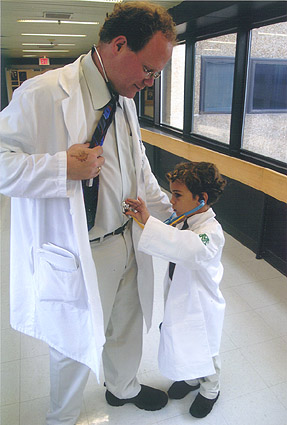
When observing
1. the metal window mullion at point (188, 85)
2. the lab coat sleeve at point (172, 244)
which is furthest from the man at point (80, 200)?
the metal window mullion at point (188, 85)

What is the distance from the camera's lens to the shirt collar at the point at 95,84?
113cm

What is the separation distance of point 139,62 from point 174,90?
4.40 metres

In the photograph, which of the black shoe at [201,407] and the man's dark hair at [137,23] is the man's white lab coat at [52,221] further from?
the black shoe at [201,407]

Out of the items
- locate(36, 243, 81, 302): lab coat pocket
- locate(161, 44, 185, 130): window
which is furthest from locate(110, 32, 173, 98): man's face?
locate(161, 44, 185, 130): window

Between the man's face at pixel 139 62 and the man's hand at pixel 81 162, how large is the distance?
0.28 metres

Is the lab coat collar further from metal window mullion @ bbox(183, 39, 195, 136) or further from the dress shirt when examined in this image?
metal window mullion @ bbox(183, 39, 195, 136)

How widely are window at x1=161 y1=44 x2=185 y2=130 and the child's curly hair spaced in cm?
381

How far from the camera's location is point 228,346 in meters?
1.97

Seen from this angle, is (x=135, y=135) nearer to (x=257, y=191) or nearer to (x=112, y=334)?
(x=112, y=334)

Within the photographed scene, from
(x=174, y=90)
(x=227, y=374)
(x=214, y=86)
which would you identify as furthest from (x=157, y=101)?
(x=227, y=374)

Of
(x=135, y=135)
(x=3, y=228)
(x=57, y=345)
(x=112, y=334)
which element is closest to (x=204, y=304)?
(x=112, y=334)

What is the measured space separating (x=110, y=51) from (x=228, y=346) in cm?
170

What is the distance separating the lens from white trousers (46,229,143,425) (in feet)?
4.30

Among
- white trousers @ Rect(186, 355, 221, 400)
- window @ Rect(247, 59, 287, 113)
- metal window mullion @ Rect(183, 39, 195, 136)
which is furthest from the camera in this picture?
metal window mullion @ Rect(183, 39, 195, 136)
